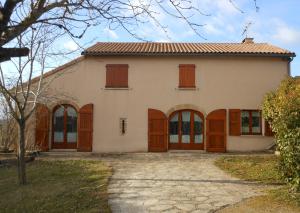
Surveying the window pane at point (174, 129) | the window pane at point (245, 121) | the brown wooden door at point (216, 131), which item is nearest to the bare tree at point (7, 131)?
the window pane at point (174, 129)

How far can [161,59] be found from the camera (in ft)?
70.4

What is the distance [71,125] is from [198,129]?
649cm

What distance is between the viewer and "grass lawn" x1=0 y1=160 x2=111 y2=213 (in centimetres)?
1001

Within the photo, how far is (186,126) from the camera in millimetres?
21203

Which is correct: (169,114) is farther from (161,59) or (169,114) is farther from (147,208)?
(147,208)

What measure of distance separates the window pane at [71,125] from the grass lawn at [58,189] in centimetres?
516

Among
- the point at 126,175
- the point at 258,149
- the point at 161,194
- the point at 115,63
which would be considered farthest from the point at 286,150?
the point at 115,63

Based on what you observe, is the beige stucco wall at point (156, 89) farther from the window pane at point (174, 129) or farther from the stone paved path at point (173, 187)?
the stone paved path at point (173, 187)

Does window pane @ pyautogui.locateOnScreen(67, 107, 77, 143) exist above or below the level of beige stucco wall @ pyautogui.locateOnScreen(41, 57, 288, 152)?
below

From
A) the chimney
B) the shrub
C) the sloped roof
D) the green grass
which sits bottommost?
the green grass

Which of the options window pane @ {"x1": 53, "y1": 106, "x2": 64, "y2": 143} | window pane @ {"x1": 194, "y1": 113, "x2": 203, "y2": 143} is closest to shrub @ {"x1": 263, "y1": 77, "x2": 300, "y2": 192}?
window pane @ {"x1": 194, "y1": 113, "x2": 203, "y2": 143}

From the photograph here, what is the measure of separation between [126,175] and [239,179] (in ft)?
11.4

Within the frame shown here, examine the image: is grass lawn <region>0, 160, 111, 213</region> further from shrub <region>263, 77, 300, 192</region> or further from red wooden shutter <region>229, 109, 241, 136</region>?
red wooden shutter <region>229, 109, 241, 136</region>

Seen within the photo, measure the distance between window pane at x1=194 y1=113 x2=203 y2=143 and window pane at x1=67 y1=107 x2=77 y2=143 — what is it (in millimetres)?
6131
